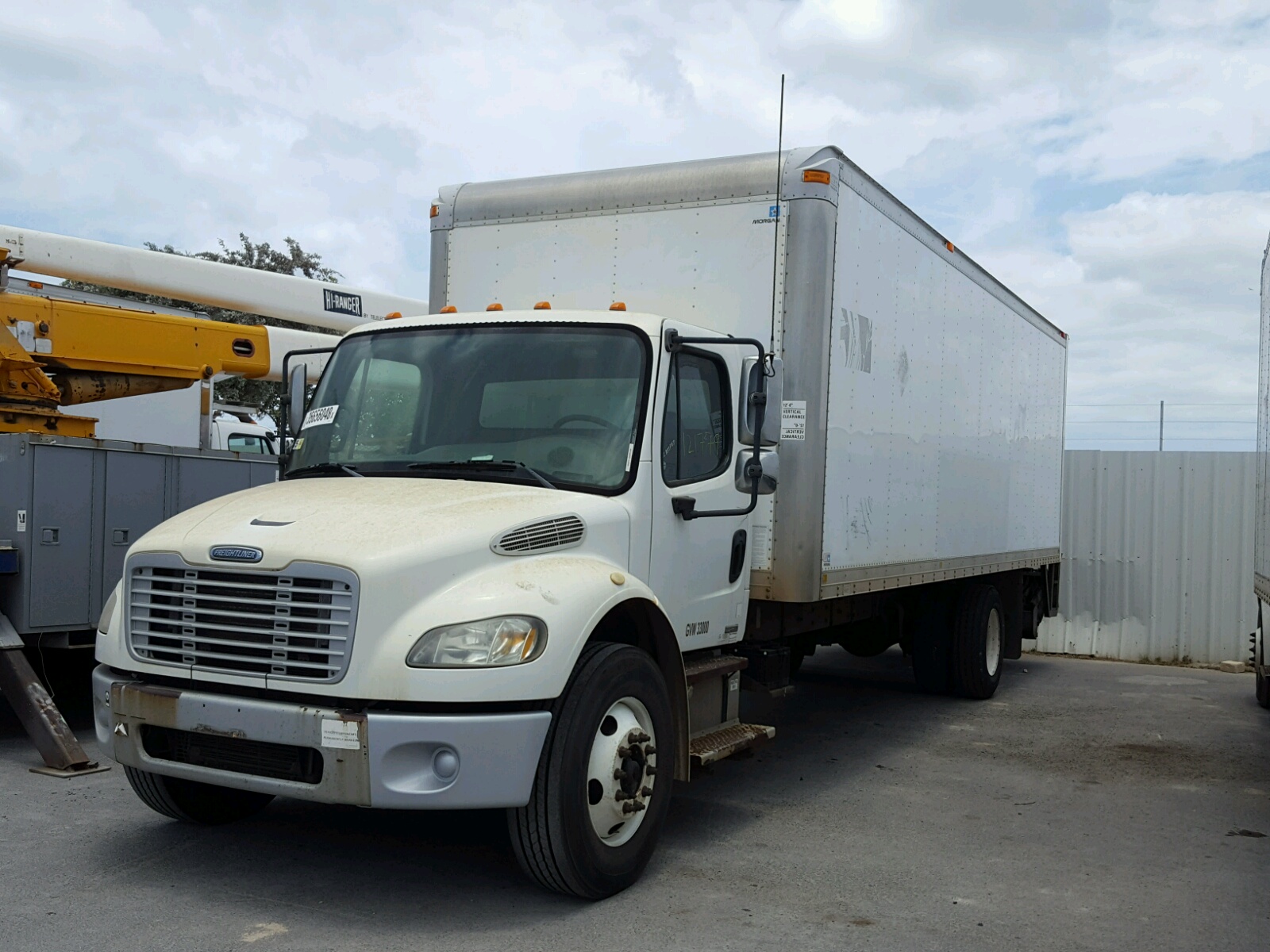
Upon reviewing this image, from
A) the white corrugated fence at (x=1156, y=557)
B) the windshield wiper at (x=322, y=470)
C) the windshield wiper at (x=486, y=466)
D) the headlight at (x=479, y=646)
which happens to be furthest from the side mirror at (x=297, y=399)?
the white corrugated fence at (x=1156, y=557)

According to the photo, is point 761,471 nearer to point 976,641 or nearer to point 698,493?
point 698,493

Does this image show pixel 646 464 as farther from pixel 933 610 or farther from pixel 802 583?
pixel 933 610

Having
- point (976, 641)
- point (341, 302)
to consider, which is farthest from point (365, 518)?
point (341, 302)

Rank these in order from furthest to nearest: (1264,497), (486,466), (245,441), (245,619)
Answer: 1. (245,441)
2. (1264,497)
3. (486,466)
4. (245,619)

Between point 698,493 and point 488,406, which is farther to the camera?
Result: point 698,493

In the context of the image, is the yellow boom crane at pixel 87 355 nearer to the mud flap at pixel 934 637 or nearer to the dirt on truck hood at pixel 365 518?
the dirt on truck hood at pixel 365 518

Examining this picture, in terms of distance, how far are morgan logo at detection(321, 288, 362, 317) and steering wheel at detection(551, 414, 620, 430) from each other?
8371 mm

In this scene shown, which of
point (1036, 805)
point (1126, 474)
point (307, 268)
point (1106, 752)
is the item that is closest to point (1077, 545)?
point (1126, 474)

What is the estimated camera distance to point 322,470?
590 cm

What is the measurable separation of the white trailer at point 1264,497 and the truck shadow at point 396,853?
458cm

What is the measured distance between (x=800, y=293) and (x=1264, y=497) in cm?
607

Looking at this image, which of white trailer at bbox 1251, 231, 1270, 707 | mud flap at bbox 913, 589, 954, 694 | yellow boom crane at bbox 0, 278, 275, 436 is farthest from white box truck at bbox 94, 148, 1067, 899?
yellow boom crane at bbox 0, 278, 275, 436

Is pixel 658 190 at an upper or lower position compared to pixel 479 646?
upper

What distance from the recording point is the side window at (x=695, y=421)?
5.84 meters
